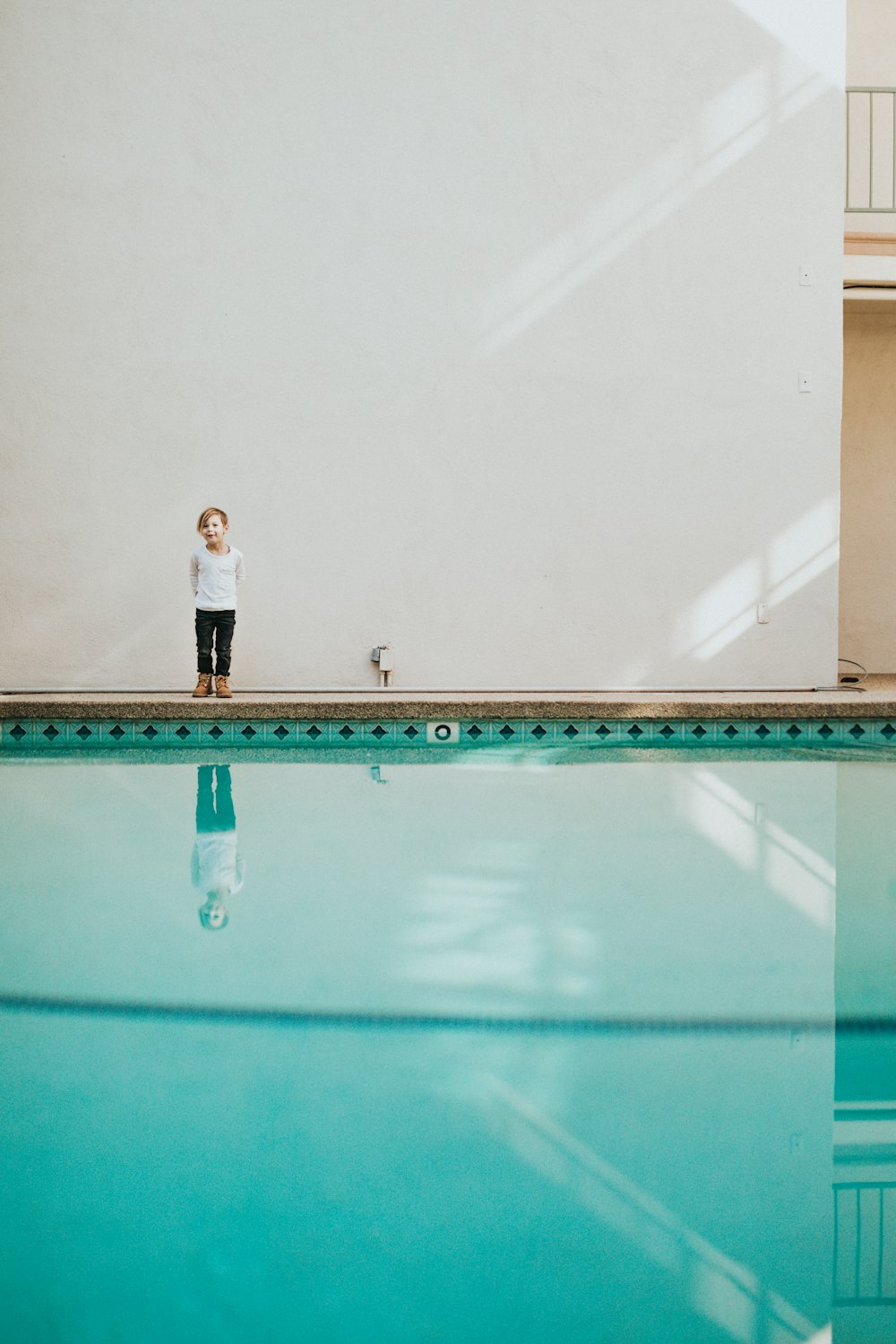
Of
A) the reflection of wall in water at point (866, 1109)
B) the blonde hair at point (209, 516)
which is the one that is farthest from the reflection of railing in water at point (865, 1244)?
the blonde hair at point (209, 516)

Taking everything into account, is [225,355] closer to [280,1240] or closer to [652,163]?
[652,163]

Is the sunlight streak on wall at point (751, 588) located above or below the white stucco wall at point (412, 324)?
below

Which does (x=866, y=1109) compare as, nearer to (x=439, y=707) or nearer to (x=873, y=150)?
(x=439, y=707)

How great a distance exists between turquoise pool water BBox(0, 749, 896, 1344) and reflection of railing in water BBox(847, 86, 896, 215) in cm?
573

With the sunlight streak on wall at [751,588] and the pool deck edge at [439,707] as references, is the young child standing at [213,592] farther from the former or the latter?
the sunlight streak on wall at [751,588]

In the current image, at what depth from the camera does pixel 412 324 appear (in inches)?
276

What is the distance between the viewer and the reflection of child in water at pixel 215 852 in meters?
3.44

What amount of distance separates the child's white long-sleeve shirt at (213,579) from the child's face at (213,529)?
83mm

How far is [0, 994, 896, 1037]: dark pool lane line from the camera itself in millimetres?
2482

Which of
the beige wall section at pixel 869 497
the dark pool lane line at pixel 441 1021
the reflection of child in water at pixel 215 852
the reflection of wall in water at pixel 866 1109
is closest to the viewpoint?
the reflection of wall in water at pixel 866 1109

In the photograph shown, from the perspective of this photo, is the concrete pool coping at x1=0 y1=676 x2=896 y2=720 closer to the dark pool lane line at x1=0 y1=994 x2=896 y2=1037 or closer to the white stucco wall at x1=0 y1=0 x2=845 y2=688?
the white stucco wall at x1=0 y1=0 x2=845 y2=688

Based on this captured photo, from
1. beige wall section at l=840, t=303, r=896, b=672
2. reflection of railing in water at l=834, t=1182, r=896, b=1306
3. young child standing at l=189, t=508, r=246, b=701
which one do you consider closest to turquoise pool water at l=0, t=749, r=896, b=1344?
reflection of railing in water at l=834, t=1182, r=896, b=1306

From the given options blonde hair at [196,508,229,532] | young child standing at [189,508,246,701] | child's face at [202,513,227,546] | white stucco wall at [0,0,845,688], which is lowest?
young child standing at [189,508,246,701]

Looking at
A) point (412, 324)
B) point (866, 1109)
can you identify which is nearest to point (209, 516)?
point (412, 324)
